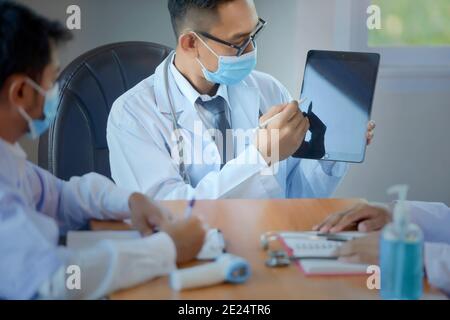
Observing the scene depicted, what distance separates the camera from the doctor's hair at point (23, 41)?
0.86 meters

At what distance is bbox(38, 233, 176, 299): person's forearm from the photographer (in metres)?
0.82

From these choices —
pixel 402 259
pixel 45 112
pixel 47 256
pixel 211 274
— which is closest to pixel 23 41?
pixel 45 112

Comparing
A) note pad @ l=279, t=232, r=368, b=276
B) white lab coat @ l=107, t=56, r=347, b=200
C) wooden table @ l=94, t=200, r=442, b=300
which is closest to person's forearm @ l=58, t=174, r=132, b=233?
wooden table @ l=94, t=200, r=442, b=300

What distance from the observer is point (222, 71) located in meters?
1.43

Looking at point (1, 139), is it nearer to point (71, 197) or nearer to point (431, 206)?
point (71, 197)

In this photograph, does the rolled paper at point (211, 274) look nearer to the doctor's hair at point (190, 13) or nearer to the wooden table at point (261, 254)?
the wooden table at point (261, 254)

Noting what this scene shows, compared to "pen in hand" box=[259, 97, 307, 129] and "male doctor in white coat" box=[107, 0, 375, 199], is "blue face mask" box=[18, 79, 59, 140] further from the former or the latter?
"pen in hand" box=[259, 97, 307, 129]

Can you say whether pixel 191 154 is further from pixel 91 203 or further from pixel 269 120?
pixel 91 203

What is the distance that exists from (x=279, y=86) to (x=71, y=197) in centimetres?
51

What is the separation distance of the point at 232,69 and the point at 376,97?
310mm

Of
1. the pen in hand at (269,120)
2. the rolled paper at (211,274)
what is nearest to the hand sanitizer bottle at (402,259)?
the rolled paper at (211,274)

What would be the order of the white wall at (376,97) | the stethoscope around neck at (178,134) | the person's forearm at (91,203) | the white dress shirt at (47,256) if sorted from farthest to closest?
1. the stethoscope around neck at (178,134)
2. the white wall at (376,97)
3. the person's forearm at (91,203)
4. the white dress shirt at (47,256)

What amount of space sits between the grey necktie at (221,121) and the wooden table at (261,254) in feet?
0.72

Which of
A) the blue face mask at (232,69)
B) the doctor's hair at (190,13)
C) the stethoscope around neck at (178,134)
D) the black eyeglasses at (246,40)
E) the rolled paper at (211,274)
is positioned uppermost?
the doctor's hair at (190,13)
